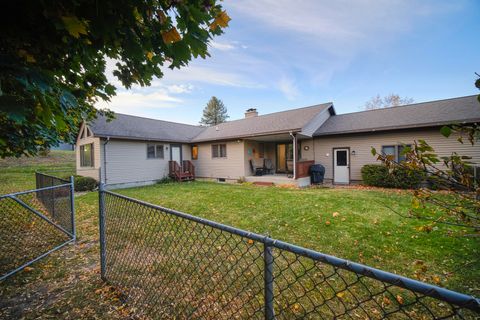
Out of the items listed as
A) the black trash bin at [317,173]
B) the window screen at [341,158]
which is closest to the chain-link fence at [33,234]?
the black trash bin at [317,173]

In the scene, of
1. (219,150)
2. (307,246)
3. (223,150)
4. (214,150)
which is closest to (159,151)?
(214,150)

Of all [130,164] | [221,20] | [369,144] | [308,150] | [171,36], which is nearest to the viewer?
[171,36]

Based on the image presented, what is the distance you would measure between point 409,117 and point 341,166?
433cm

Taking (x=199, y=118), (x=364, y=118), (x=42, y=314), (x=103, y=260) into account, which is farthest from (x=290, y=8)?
(x=199, y=118)

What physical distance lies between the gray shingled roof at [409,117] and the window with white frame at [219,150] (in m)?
6.22

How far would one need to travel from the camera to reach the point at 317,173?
506 inches

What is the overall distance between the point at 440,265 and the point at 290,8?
892 cm

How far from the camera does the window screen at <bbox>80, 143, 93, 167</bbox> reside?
535 inches

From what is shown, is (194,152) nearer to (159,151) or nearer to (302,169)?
(159,151)

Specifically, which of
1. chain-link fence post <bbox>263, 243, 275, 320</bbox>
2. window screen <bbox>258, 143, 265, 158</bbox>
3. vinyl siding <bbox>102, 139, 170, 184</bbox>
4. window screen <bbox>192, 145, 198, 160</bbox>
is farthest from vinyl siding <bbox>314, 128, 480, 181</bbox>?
chain-link fence post <bbox>263, 243, 275, 320</bbox>

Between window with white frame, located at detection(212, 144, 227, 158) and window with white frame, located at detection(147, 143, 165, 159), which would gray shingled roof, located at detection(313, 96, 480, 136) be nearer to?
window with white frame, located at detection(212, 144, 227, 158)

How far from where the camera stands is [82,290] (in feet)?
9.50

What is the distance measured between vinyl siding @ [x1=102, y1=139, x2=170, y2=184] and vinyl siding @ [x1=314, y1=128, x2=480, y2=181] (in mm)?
10927

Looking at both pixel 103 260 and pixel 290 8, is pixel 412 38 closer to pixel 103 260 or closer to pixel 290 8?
pixel 290 8
